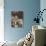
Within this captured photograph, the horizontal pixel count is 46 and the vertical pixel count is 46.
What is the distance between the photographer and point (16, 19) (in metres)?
5.41

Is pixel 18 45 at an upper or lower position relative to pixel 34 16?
lower

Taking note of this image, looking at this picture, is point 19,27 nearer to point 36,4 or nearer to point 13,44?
point 36,4

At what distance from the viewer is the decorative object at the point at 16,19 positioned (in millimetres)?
5383

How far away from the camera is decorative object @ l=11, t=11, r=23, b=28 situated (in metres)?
5.38

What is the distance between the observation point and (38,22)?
524 centimetres

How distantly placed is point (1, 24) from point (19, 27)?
0.73 metres

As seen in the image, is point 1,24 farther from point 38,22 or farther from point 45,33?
point 45,33

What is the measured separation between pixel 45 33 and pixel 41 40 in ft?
0.52

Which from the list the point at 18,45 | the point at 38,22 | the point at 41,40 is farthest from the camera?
the point at 38,22

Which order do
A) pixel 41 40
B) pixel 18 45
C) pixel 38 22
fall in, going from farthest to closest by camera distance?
pixel 38 22, pixel 18 45, pixel 41 40

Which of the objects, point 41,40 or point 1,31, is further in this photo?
point 1,31

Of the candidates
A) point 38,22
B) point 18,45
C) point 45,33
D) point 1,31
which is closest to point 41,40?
point 45,33

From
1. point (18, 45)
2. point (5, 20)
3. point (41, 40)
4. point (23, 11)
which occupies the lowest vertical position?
point (18, 45)

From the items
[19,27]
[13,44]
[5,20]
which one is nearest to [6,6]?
[5,20]
